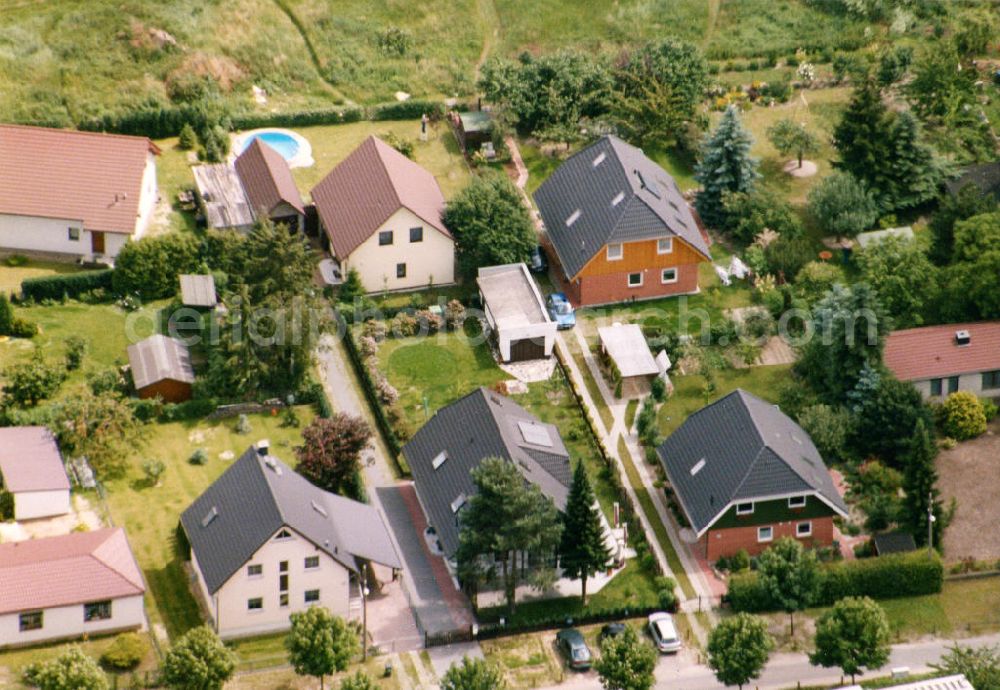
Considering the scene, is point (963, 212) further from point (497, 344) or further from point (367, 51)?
point (367, 51)

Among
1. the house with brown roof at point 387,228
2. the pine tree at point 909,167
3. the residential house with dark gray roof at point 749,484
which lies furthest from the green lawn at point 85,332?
the pine tree at point 909,167

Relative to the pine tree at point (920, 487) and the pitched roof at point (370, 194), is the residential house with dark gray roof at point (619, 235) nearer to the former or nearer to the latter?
the pitched roof at point (370, 194)

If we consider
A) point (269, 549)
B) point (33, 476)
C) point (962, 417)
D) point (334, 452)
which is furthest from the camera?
point (962, 417)

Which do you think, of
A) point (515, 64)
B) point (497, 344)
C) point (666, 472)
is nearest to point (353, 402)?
point (497, 344)

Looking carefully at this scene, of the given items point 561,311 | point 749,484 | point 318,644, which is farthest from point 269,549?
point 561,311

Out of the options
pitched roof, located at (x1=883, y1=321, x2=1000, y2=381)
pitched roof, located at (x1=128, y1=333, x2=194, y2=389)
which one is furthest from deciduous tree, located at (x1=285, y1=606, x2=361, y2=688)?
pitched roof, located at (x1=883, y1=321, x2=1000, y2=381)

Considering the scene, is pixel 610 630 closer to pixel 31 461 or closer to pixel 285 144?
pixel 31 461

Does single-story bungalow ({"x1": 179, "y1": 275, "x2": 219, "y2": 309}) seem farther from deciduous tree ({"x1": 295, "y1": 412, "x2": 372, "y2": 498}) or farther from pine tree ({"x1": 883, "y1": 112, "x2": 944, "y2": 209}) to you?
pine tree ({"x1": 883, "y1": 112, "x2": 944, "y2": 209})

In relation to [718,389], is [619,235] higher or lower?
higher
